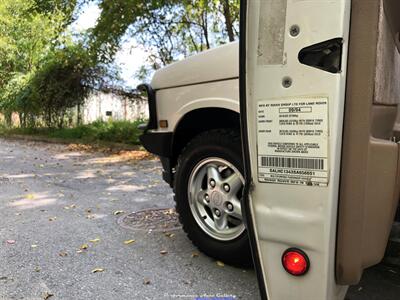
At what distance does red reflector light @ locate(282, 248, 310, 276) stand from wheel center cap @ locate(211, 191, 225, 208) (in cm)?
137

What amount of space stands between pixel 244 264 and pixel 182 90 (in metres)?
1.45

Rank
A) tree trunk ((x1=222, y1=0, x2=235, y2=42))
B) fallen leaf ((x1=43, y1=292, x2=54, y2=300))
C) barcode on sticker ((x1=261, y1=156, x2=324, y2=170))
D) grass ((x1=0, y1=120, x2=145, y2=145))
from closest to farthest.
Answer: barcode on sticker ((x1=261, y1=156, x2=324, y2=170)) → fallen leaf ((x1=43, y1=292, x2=54, y2=300)) → tree trunk ((x1=222, y1=0, x2=235, y2=42)) → grass ((x1=0, y1=120, x2=145, y2=145))

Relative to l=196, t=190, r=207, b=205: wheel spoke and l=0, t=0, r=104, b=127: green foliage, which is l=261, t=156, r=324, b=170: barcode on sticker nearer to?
l=196, t=190, r=207, b=205: wheel spoke

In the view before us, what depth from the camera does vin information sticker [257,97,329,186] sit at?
1.68 metres

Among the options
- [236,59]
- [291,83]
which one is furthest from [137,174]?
[291,83]

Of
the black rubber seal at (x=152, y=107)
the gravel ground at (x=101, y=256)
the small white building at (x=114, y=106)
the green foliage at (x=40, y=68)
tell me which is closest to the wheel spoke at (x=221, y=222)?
the gravel ground at (x=101, y=256)

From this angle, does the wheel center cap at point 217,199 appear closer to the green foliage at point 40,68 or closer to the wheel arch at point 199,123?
the wheel arch at point 199,123

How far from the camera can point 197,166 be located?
10.8 ft

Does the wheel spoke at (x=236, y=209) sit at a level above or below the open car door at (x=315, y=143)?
Answer: below

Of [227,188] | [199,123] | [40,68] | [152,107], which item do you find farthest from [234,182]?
[40,68]

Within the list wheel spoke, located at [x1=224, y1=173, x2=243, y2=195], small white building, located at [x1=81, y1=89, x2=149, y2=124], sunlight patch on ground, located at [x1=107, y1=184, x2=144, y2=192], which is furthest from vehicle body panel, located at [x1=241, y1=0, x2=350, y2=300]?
small white building, located at [x1=81, y1=89, x2=149, y2=124]

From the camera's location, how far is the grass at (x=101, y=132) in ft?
42.3

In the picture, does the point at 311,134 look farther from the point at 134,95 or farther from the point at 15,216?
the point at 134,95

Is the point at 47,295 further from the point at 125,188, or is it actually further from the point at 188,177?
the point at 125,188
